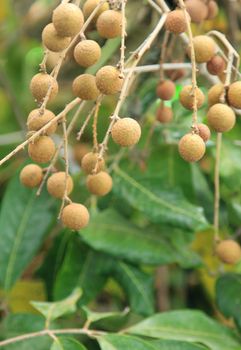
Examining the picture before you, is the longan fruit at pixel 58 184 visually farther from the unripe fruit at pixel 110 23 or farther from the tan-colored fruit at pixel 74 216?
the unripe fruit at pixel 110 23

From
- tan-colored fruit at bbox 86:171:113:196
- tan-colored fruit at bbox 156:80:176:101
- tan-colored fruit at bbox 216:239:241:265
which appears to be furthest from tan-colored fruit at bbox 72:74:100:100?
tan-colored fruit at bbox 216:239:241:265

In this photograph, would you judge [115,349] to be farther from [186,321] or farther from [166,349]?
[186,321]

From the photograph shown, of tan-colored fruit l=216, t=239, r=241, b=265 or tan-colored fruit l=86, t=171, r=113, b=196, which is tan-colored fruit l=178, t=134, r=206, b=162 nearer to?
tan-colored fruit l=86, t=171, r=113, b=196

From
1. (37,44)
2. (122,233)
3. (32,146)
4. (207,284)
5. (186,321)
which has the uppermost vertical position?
(32,146)

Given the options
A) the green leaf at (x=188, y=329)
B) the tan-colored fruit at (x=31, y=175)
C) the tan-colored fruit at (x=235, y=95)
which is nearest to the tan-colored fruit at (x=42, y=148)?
the tan-colored fruit at (x=31, y=175)

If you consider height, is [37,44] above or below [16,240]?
above

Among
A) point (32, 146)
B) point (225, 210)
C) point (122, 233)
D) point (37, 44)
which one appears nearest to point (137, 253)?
point (122, 233)

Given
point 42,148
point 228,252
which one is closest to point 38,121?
point 42,148
